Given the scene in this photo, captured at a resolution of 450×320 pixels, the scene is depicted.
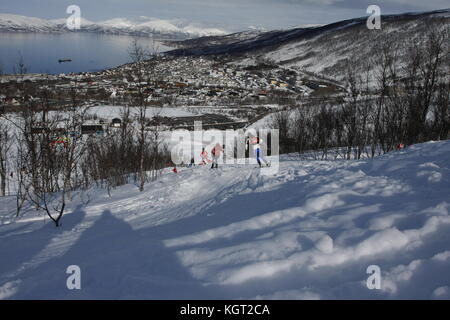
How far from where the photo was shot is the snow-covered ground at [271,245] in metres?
3.90

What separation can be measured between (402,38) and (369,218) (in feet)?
506

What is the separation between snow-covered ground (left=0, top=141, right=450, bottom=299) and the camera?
3.90m

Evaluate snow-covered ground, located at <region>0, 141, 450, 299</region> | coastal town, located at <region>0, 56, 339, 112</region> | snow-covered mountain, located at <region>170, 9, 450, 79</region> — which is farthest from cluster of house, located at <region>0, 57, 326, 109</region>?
snow-covered ground, located at <region>0, 141, 450, 299</region>

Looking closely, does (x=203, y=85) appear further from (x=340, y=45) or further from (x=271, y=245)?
(x=271, y=245)

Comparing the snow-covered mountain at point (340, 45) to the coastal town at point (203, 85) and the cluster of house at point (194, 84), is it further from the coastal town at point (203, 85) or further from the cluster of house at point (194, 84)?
the cluster of house at point (194, 84)

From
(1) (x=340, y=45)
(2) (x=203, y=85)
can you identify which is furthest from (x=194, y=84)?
(1) (x=340, y=45)

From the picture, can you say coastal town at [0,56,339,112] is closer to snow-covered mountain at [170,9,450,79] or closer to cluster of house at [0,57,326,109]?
cluster of house at [0,57,326,109]

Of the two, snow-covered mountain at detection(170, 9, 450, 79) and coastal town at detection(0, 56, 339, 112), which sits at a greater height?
snow-covered mountain at detection(170, 9, 450, 79)

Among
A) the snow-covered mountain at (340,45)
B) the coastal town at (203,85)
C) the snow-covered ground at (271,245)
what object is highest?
the snow-covered mountain at (340,45)

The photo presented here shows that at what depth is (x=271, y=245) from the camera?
187 inches

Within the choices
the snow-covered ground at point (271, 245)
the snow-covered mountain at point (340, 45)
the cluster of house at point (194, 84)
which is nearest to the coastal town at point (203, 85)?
the cluster of house at point (194, 84)

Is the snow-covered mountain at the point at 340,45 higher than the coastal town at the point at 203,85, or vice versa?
the snow-covered mountain at the point at 340,45
